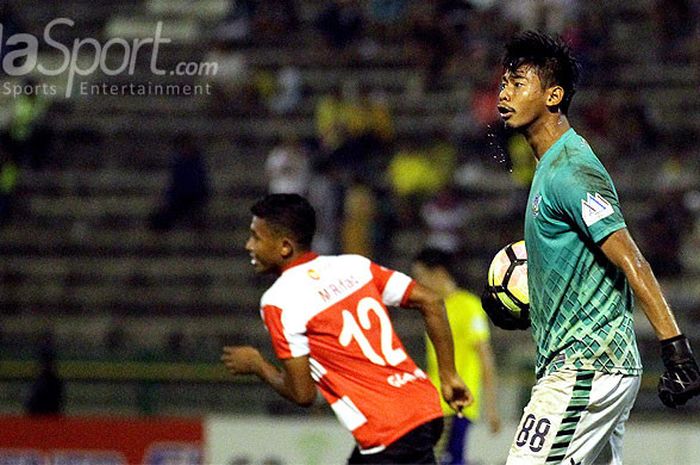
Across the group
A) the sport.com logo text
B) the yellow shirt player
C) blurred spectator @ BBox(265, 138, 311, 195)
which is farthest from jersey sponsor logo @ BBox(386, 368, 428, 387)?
the sport.com logo text

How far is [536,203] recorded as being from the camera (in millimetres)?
4848

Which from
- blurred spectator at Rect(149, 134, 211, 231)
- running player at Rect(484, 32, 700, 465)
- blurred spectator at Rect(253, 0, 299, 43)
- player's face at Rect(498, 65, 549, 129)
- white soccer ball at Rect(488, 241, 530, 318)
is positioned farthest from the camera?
blurred spectator at Rect(253, 0, 299, 43)

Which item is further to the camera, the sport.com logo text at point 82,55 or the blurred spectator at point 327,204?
the sport.com logo text at point 82,55

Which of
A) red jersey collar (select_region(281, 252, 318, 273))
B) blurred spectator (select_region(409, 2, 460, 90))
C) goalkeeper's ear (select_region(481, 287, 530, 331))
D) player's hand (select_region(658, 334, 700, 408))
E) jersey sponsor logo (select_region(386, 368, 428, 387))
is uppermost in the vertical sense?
blurred spectator (select_region(409, 2, 460, 90))

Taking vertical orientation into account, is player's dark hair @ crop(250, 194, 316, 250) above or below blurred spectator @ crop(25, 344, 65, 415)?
above

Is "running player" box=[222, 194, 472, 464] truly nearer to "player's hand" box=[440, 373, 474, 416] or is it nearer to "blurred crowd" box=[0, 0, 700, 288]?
"player's hand" box=[440, 373, 474, 416]

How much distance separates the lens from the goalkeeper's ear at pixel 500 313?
5430mm

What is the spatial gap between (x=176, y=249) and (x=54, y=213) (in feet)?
5.83

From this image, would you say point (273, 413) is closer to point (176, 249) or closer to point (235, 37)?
point (176, 249)

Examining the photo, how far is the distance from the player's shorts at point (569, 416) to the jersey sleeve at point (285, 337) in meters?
1.69

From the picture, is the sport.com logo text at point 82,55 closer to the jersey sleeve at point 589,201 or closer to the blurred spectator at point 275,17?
the blurred spectator at point 275,17

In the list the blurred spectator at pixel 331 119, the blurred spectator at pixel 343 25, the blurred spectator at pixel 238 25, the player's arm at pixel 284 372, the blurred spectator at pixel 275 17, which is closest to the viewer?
the player's arm at pixel 284 372

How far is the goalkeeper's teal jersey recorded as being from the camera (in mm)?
4754

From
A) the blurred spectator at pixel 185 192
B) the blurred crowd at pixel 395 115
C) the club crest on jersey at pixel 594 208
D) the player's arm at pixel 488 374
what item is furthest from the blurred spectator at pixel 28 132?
the club crest on jersey at pixel 594 208
